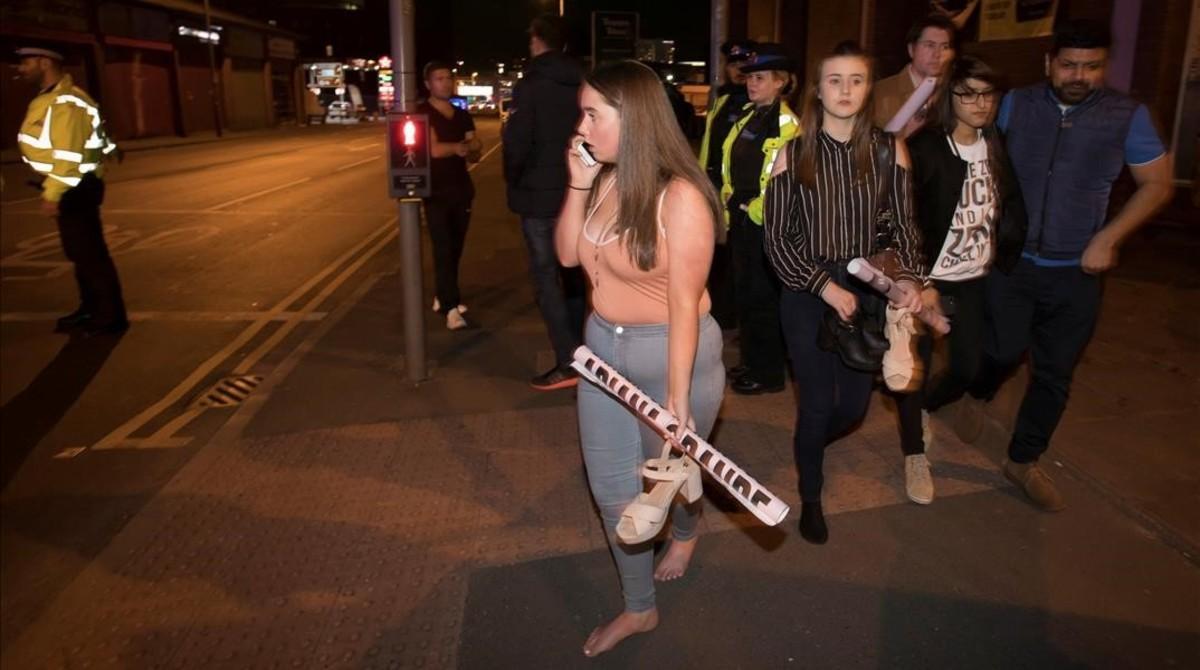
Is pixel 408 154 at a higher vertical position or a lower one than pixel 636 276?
higher

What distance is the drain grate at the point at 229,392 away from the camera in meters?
5.90

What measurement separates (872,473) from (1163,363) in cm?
278

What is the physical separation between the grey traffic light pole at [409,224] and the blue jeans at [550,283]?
69 centimetres

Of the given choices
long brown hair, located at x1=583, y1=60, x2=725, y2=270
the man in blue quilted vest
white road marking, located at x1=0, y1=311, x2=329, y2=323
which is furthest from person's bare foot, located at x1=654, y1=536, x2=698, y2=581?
white road marking, located at x1=0, y1=311, x2=329, y2=323

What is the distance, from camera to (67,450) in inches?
202

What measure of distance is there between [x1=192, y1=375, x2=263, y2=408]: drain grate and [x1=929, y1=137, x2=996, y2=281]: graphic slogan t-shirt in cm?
440

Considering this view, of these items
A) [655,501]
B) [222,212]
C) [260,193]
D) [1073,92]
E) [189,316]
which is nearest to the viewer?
[655,501]

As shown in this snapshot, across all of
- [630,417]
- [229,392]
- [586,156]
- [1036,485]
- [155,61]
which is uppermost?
[155,61]

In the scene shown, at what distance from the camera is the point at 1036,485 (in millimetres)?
4004

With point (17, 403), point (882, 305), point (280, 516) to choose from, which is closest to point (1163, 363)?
point (882, 305)

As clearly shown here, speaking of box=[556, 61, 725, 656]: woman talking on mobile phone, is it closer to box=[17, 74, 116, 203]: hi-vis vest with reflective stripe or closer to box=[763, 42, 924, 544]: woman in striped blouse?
box=[763, 42, 924, 544]: woman in striped blouse

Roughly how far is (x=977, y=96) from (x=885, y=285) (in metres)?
1.01

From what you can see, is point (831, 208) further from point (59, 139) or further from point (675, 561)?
point (59, 139)

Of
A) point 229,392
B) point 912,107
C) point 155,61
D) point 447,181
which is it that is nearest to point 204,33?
point 155,61
